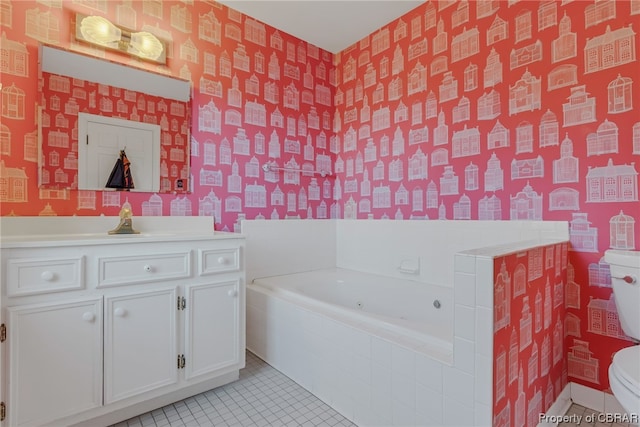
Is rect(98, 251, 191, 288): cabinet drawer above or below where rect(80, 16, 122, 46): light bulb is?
below

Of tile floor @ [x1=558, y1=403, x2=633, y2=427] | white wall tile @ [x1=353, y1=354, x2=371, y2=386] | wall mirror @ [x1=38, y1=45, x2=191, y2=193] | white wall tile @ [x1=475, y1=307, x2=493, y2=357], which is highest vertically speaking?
wall mirror @ [x1=38, y1=45, x2=191, y2=193]

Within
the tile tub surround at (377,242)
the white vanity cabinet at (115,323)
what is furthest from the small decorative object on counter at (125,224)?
the tile tub surround at (377,242)

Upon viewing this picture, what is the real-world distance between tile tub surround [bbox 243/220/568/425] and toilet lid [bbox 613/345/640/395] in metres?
0.45

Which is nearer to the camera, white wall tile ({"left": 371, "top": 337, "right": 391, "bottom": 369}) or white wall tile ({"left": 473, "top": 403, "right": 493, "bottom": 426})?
white wall tile ({"left": 473, "top": 403, "right": 493, "bottom": 426})

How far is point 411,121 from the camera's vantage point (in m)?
Answer: 2.42

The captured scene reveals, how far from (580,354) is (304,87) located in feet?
8.77

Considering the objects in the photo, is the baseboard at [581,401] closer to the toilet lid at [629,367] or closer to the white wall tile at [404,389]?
the toilet lid at [629,367]

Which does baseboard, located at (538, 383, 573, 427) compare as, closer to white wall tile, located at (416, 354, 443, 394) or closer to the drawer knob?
white wall tile, located at (416, 354, 443, 394)

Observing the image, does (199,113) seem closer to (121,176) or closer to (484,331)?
(121,176)

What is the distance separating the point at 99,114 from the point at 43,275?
3.41ft

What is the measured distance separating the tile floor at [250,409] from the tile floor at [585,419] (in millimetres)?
1064

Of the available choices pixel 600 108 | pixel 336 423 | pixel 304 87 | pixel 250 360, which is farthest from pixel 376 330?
pixel 304 87

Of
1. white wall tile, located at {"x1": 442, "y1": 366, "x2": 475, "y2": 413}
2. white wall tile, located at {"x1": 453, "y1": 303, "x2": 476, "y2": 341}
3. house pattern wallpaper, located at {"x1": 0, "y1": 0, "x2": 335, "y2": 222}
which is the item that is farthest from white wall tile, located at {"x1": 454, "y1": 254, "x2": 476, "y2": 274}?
house pattern wallpaper, located at {"x1": 0, "y1": 0, "x2": 335, "y2": 222}

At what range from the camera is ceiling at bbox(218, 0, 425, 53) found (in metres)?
2.33
